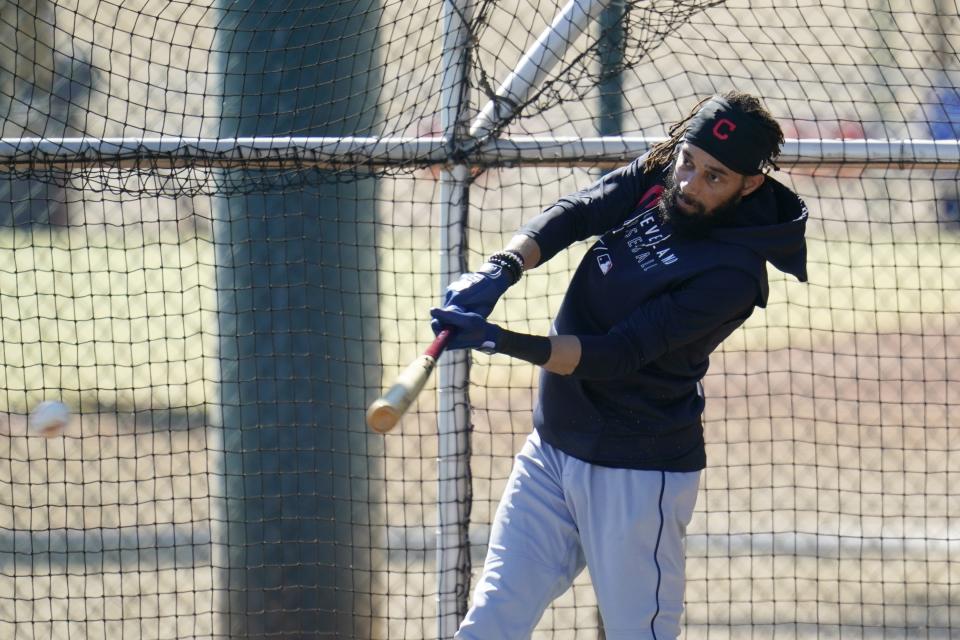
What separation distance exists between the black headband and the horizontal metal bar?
654 millimetres

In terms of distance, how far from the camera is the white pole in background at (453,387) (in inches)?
142

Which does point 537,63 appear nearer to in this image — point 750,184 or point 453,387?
point 750,184

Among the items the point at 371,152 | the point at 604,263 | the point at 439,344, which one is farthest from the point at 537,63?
the point at 439,344

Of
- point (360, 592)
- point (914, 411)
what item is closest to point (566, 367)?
point (360, 592)

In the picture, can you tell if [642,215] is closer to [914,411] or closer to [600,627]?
[600,627]

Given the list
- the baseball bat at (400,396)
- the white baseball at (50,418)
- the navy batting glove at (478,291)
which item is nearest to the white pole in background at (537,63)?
the navy batting glove at (478,291)

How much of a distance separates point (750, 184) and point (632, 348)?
54cm

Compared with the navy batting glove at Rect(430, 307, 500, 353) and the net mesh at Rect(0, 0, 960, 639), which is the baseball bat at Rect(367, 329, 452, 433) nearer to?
the navy batting glove at Rect(430, 307, 500, 353)

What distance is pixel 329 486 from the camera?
4.25 metres

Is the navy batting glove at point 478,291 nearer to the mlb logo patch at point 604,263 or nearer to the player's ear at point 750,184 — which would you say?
the mlb logo patch at point 604,263

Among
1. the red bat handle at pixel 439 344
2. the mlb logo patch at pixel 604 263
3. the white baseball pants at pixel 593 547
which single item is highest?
the mlb logo patch at pixel 604 263

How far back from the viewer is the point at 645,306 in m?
2.92

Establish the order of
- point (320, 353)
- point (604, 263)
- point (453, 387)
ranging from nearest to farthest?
point (604, 263), point (453, 387), point (320, 353)

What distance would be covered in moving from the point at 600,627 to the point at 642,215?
5.32 ft
